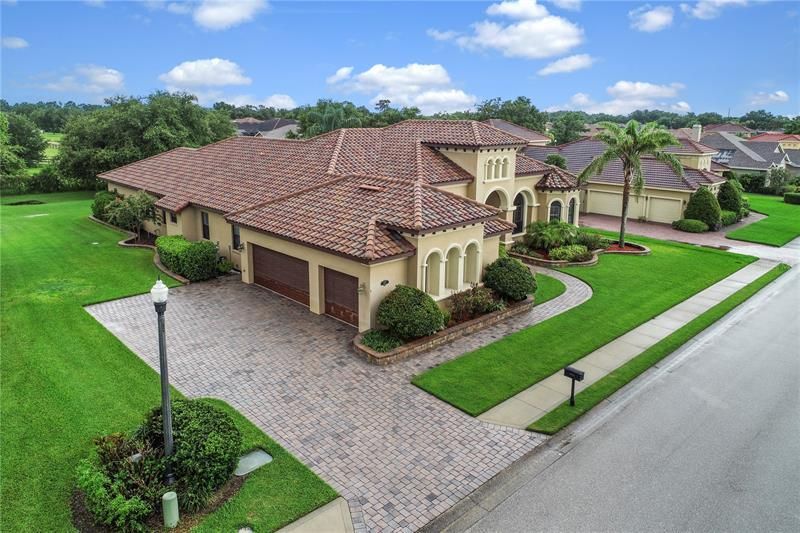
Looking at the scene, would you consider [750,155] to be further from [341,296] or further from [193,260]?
[193,260]

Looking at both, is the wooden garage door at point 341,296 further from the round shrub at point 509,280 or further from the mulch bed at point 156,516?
the mulch bed at point 156,516

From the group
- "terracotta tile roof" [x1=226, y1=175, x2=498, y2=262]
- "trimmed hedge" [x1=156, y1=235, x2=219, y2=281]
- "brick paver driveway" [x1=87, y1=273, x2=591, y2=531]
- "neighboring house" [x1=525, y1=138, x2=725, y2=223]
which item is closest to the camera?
"brick paver driveway" [x1=87, y1=273, x2=591, y2=531]

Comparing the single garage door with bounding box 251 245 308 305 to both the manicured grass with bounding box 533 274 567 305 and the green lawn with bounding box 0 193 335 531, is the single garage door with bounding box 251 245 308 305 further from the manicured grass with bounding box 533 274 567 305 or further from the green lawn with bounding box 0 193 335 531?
the manicured grass with bounding box 533 274 567 305

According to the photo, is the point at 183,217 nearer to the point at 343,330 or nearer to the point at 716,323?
the point at 343,330

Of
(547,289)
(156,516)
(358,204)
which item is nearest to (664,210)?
(547,289)

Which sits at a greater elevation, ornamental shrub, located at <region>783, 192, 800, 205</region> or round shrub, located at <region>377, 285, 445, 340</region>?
ornamental shrub, located at <region>783, 192, 800, 205</region>

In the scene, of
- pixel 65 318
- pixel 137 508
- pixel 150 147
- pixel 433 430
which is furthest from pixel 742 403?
pixel 150 147

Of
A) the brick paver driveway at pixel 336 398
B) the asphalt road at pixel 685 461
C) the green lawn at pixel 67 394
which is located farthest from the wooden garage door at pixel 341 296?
the asphalt road at pixel 685 461

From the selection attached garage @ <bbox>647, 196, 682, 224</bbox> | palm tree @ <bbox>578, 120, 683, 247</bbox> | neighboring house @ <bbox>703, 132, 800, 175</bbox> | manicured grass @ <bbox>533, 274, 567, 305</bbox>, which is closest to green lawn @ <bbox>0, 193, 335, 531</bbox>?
manicured grass @ <bbox>533, 274, 567, 305</bbox>
